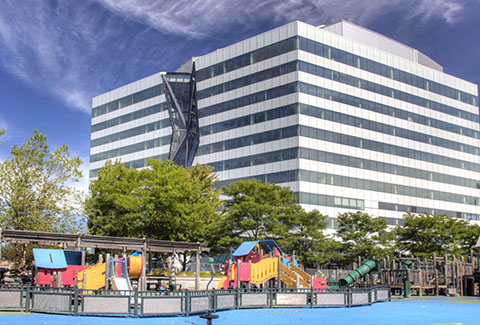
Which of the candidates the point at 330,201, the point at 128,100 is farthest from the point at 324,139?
the point at 128,100

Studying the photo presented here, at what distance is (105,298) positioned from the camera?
22234 mm

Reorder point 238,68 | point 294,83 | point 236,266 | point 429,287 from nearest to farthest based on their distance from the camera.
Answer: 1. point 236,266
2. point 429,287
3. point 294,83
4. point 238,68

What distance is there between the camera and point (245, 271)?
33.8 m

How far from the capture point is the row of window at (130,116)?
87.9 m

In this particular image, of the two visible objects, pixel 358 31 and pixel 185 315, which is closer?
pixel 185 315

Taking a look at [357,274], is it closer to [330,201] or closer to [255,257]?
[255,257]

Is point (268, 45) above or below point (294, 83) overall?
above

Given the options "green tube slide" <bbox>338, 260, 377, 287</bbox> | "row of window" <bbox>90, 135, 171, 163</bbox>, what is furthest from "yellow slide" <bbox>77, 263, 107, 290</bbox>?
"row of window" <bbox>90, 135, 171, 163</bbox>

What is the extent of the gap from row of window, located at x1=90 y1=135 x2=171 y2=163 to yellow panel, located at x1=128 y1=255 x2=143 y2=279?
5390 cm

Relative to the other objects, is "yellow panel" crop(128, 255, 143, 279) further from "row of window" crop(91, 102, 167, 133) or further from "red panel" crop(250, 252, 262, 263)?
"row of window" crop(91, 102, 167, 133)

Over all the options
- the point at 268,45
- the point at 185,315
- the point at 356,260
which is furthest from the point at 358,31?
the point at 185,315

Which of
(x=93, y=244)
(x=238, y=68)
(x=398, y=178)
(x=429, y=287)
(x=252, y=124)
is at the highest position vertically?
(x=238, y=68)

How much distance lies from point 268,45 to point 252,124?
11.0 metres

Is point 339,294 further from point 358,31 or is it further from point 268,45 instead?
point 358,31
